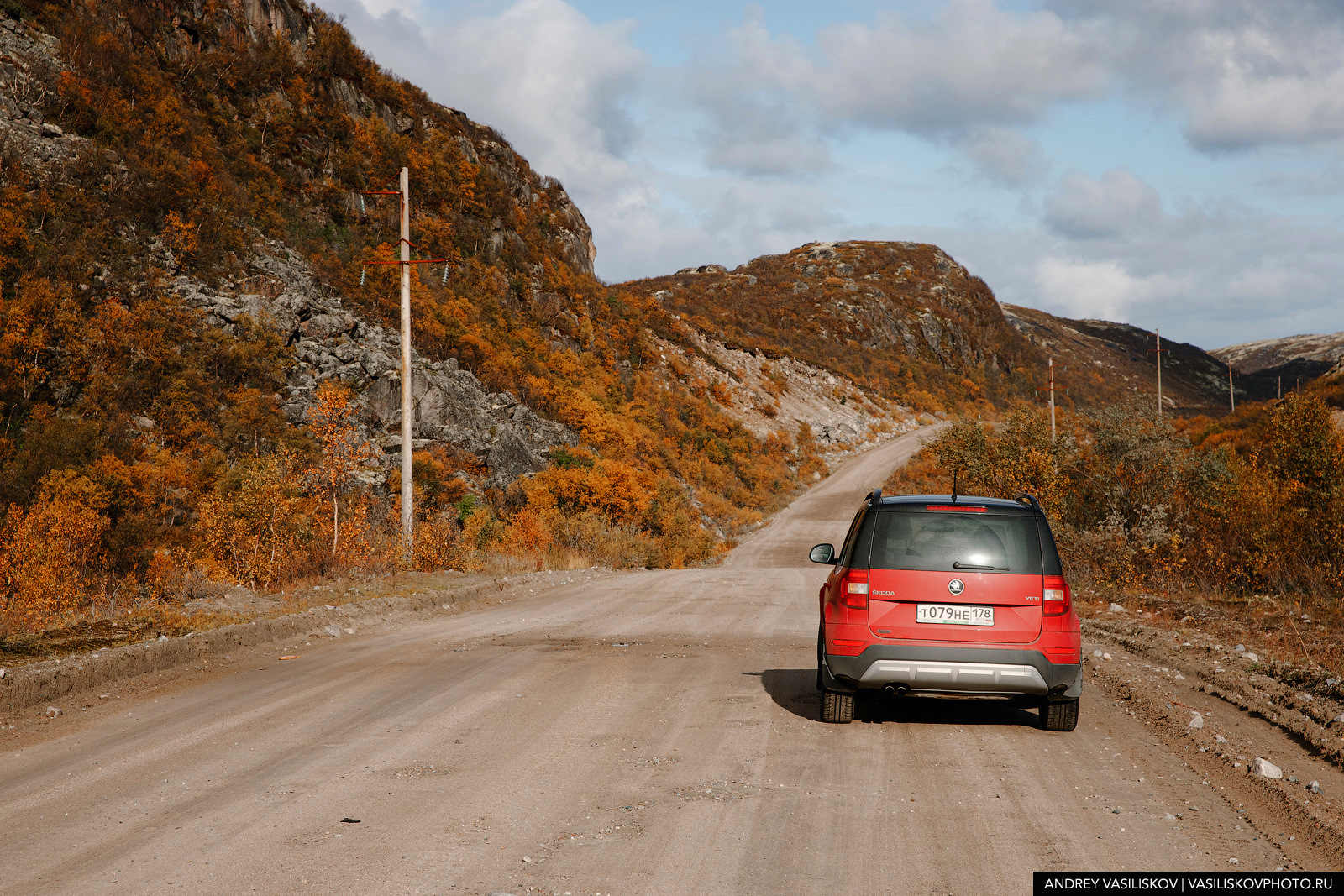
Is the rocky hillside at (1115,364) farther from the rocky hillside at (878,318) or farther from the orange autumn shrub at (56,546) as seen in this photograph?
the orange autumn shrub at (56,546)

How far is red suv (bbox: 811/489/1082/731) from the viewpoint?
6.13 m

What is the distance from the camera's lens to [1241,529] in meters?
16.9

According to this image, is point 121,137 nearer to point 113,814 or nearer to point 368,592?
point 368,592

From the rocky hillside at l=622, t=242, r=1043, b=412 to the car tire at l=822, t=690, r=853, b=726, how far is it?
65.4 m

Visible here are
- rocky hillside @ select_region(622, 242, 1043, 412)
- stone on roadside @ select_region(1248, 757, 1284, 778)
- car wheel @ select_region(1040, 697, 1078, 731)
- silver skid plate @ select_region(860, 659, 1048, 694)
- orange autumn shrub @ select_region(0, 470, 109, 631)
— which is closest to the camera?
stone on roadside @ select_region(1248, 757, 1284, 778)

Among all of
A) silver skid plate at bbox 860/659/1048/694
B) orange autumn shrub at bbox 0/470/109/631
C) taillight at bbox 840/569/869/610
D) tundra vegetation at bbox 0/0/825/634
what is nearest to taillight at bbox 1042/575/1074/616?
silver skid plate at bbox 860/659/1048/694

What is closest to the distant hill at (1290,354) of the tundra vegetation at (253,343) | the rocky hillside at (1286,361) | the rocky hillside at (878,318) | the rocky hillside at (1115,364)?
the rocky hillside at (1286,361)

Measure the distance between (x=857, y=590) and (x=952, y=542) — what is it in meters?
0.81

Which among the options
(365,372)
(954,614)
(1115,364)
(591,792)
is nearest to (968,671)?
(954,614)

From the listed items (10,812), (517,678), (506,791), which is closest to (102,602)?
(517,678)

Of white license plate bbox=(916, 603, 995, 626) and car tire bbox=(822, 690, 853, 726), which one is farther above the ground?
white license plate bbox=(916, 603, 995, 626)

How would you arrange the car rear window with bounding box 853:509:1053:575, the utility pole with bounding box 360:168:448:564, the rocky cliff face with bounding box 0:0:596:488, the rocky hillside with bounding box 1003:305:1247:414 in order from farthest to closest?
the rocky hillside with bounding box 1003:305:1247:414 → the rocky cliff face with bounding box 0:0:596:488 → the utility pole with bounding box 360:168:448:564 → the car rear window with bounding box 853:509:1053:575

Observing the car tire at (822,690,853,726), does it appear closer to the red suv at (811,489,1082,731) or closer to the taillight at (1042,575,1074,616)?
the red suv at (811,489,1082,731)

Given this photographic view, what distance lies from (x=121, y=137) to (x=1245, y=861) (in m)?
36.2
